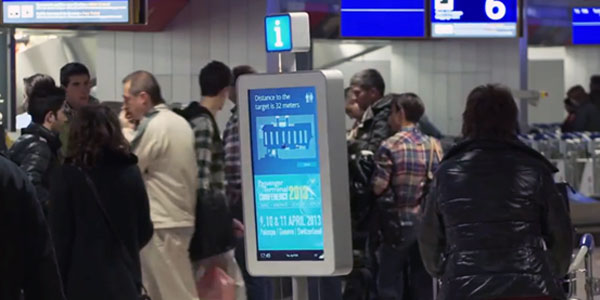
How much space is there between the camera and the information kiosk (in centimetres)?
585

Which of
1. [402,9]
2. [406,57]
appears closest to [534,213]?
[402,9]

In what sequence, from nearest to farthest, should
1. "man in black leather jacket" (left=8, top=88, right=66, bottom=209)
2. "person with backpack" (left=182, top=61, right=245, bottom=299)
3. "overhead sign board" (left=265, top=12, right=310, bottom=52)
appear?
"overhead sign board" (left=265, top=12, right=310, bottom=52), "man in black leather jacket" (left=8, top=88, right=66, bottom=209), "person with backpack" (left=182, top=61, right=245, bottom=299)

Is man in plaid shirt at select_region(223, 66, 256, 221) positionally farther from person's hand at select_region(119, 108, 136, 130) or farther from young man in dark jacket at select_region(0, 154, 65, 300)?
young man in dark jacket at select_region(0, 154, 65, 300)

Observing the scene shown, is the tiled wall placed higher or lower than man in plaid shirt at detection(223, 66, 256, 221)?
higher

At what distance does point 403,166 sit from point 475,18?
358cm

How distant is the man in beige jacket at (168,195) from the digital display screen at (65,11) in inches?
84.2

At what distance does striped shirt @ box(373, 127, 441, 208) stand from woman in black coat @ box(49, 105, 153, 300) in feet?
8.00

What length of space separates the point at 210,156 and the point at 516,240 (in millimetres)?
2751

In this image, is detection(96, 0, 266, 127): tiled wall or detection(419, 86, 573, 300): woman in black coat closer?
detection(419, 86, 573, 300): woman in black coat

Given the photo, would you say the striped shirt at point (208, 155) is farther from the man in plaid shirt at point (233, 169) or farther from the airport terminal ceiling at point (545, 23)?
the airport terminal ceiling at point (545, 23)

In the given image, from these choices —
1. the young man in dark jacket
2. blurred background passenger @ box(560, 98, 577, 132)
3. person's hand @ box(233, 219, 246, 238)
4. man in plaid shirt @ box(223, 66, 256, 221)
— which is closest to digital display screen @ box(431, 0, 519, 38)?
blurred background passenger @ box(560, 98, 577, 132)

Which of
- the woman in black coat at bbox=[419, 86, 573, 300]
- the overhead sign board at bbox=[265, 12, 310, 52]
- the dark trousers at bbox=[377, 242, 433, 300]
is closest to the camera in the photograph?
the woman in black coat at bbox=[419, 86, 573, 300]

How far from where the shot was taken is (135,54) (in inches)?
453

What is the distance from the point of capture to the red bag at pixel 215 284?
7688 mm
